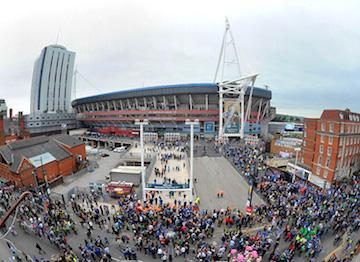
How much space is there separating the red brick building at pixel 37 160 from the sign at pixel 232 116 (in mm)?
31834

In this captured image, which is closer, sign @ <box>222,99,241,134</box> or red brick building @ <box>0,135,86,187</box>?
red brick building @ <box>0,135,86,187</box>

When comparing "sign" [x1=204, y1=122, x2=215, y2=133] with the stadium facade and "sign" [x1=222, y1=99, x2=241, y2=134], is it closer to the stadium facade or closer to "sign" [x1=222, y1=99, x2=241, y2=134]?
the stadium facade

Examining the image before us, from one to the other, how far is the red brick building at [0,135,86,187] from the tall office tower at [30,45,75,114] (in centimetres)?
7431

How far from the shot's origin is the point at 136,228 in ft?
47.6

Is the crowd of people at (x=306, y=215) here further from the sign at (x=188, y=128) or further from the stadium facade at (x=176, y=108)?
the stadium facade at (x=176, y=108)

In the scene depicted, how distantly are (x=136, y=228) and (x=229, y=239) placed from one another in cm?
656

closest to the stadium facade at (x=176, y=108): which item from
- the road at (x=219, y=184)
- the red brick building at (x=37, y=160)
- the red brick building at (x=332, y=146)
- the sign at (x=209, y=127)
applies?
the sign at (x=209, y=127)

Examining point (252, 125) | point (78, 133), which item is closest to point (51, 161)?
point (78, 133)

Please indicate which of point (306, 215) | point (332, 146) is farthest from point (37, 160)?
point (332, 146)

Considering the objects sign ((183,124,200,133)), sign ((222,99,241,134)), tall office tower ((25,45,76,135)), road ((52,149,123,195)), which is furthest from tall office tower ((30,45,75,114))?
sign ((222,99,241,134))

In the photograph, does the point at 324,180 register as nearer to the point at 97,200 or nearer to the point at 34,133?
the point at 97,200

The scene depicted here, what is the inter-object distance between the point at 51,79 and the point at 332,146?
366ft

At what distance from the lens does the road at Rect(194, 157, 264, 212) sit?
20.1 metres

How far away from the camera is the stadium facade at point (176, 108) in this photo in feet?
184
